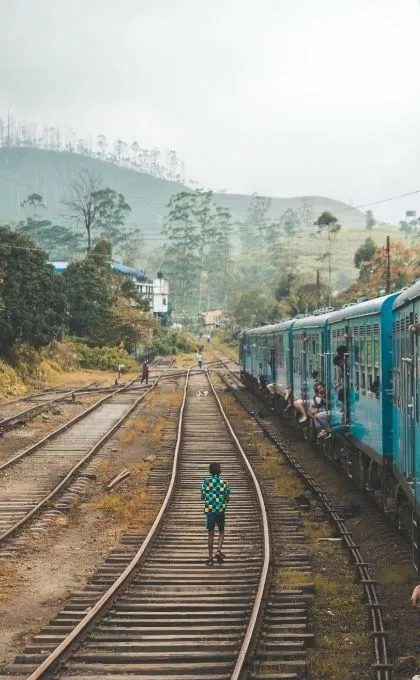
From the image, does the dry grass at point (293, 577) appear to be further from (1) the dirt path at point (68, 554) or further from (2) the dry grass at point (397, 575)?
(1) the dirt path at point (68, 554)

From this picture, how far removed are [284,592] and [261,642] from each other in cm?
196

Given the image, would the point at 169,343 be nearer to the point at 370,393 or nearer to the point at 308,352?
the point at 308,352

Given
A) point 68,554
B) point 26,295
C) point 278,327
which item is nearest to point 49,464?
point 68,554

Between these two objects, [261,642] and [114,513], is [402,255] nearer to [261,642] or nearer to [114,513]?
[114,513]

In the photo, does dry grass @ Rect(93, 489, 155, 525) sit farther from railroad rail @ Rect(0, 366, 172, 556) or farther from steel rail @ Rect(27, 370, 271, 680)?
railroad rail @ Rect(0, 366, 172, 556)

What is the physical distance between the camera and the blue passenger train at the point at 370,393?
10.6 m

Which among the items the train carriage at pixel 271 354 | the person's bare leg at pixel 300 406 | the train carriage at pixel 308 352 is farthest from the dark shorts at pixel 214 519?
the train carriage at pixel 271 354

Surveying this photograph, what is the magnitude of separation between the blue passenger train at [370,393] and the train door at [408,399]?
0.04 feet

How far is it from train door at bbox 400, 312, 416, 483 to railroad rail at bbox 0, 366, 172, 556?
6.18m

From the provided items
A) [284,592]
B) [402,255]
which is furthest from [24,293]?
[402,255]

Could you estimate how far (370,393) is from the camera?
14719mm

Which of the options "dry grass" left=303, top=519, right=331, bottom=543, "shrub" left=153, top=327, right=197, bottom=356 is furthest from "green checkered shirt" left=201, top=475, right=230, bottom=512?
"shrub" left=153, top=327, right=197, bottom=356

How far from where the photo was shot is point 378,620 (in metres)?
9.79

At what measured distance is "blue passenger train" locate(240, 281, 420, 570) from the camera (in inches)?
416
